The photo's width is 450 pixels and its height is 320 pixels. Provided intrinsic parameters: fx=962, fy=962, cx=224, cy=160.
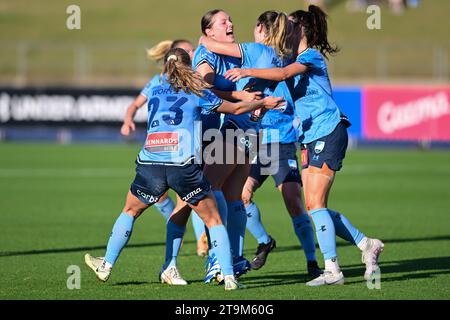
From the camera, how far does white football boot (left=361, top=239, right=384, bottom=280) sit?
28.2ft

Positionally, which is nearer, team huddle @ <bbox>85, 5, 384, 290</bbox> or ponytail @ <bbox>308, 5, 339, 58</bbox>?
team huddle @ <bbox>85, 5, 384, 290</bbox>

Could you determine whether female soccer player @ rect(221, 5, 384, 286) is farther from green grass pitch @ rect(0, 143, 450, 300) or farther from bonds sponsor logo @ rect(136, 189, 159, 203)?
bonds sponsor logo @ rect(136, 189, 159, 203)

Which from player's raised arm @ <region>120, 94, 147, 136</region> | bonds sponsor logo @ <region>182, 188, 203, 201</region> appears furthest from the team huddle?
player's raised arm @ <region>120, 94, 147, 136</region>

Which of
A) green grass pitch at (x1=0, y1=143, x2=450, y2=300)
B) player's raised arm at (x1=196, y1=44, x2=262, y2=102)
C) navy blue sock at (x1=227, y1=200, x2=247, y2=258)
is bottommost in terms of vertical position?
green grass pitch at (x1=0, y1=143, x2=450, y2=300)

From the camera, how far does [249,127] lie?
876cm

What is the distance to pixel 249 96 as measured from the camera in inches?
323

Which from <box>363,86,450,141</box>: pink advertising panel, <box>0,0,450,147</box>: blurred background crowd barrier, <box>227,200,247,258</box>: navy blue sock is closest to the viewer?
<box>227,200,247,258</box>: navy blue sock

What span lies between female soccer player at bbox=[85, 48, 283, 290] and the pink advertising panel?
19516 mm

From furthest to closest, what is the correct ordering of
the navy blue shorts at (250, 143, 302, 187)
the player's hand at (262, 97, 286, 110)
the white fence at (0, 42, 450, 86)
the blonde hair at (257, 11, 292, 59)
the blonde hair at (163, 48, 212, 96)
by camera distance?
the white fence at (0, 42, 450, 86)
the navy blue shorts at (250, 143, 302, 187)
the blonde hair at (257, 11, 292, 59)
the player's hand at (262, 97, 286, 110)
the blonde hair at (163, 48, 212, 96)

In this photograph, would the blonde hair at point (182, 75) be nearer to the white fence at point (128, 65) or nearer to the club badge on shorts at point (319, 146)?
the club badge on shorts at point (319, 146)

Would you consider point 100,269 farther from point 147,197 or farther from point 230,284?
point 230,284
